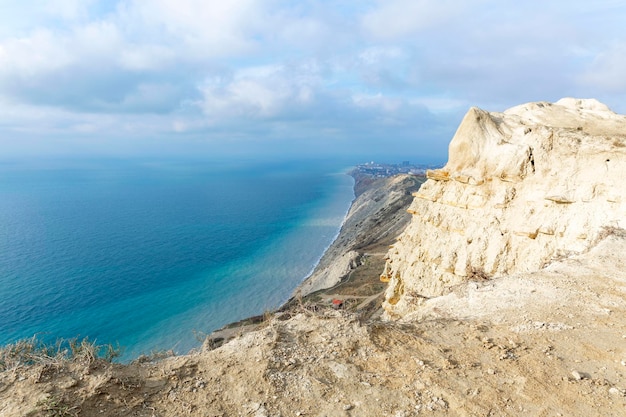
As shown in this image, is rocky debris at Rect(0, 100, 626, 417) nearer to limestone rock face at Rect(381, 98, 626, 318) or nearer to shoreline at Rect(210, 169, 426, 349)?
shoreline at Rect(210, 169, 426, 349)

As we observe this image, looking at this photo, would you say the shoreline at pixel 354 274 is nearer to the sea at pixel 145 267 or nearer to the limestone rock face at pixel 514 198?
the sea at pixel 145 267

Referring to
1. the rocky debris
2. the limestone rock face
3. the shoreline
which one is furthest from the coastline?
the rocky debris

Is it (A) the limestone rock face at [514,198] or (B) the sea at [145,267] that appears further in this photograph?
(B) the sea at [145,267]

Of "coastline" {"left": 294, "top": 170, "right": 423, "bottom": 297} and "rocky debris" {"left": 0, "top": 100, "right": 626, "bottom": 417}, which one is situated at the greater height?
"rocky debris" {"left": 0, "top": 100, "right": 626, "bottom": 417}

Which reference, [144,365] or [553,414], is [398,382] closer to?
[553,414]

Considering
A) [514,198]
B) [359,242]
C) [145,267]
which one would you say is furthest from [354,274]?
[145,267]

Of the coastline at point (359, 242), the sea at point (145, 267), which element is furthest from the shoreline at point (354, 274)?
the sea at point (145, 267)
